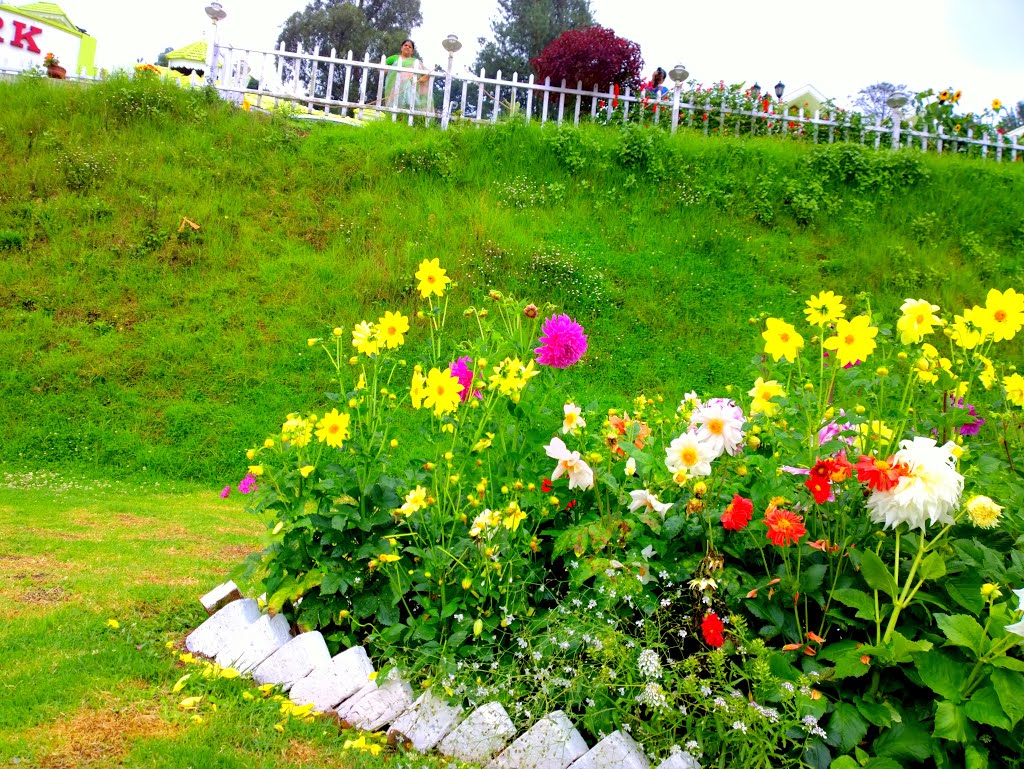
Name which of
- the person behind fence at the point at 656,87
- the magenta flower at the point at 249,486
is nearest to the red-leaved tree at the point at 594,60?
the person behind fence at the point at 656,87

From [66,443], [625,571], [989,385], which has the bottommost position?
[66,443]

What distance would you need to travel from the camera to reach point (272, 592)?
2654 mm

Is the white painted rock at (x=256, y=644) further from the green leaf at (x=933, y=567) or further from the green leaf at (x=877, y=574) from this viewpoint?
the green leaf at (x=933, y=567)

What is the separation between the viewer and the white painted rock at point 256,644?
2.58m

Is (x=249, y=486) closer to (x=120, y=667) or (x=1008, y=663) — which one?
(x=120, y=667)

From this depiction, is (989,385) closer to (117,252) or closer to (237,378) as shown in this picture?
(237,378)

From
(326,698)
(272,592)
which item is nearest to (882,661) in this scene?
(326,698)

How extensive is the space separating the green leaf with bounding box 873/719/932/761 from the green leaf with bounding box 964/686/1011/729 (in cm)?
14

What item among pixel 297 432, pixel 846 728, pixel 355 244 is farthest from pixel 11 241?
pixel 846 728

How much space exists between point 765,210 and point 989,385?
7.69 m

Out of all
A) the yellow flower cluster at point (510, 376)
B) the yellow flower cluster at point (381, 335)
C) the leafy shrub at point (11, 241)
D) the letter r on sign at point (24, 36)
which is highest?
the letter r on sign at point (24, 36)

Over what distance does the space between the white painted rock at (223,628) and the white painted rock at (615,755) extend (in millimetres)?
1285

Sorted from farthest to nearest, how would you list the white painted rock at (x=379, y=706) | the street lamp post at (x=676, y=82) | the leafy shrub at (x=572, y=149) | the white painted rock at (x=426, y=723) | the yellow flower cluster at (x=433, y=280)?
the street lamp post at (x=676, y=82) → the leafy shrub at (x=572, y=149) → the yellow flower cluster at (x=433, y=280) → the white painted rock at (x=379, y=706) → the white painted rock at (x=426, y=723)

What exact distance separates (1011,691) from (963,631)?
0.15 metres
